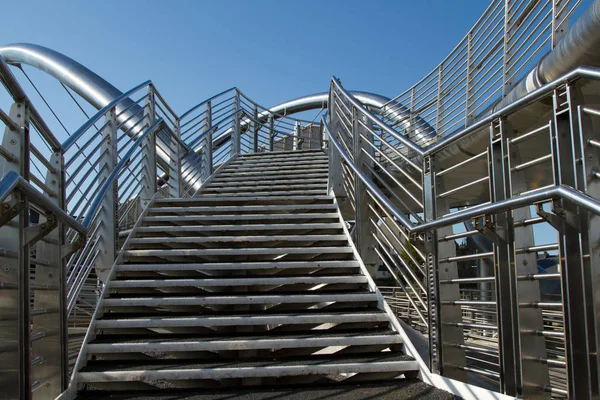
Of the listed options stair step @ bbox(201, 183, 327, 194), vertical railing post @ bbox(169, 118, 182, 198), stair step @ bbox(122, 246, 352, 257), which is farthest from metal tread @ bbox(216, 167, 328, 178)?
stair step @ bbox(122, 246, 352, 257)

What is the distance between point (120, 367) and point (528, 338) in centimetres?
236

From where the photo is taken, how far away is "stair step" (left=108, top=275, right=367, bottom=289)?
399 cm

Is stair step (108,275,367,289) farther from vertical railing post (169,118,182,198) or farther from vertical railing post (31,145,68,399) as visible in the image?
vertical railing post (169,118,182,198)

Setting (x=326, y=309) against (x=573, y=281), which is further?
(x=326, y=309)

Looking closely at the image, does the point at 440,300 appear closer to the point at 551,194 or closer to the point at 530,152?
the point at 551,194

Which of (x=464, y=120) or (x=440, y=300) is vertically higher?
(x=464, y=120)

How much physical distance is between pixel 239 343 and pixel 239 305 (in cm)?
96

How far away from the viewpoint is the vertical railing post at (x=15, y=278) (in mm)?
2035

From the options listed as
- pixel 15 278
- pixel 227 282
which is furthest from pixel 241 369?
pixel 15 278

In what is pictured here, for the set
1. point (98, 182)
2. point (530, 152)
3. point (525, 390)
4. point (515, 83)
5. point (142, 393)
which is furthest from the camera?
point (530, 152)

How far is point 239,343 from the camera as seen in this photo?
130 inches

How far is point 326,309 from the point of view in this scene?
396cm

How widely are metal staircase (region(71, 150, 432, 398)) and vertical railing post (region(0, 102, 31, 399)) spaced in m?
0.94

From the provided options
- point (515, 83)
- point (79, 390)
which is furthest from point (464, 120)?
point (79, 390)
